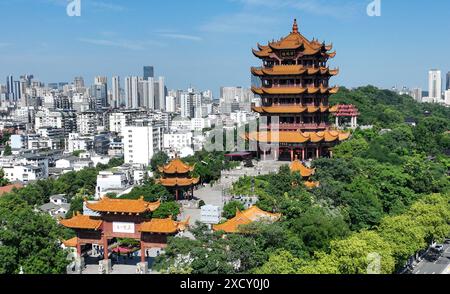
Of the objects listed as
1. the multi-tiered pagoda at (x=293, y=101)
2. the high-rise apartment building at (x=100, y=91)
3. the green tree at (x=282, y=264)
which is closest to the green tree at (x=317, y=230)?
the green tree at (x=282, y=264)

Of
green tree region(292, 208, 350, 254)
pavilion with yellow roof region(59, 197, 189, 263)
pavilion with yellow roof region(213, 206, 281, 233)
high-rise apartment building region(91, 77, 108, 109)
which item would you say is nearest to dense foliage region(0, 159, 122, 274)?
pavilion with yellow roof region(59, 197, 189, 263)

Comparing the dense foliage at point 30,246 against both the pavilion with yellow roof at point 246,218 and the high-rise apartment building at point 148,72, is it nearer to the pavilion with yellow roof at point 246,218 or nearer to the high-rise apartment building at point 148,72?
the pavilion with yellow roof at point 246,218

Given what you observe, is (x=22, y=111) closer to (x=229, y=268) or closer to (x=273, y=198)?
(x=273, y=198)

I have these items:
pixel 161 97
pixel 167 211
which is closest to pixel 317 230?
pixel 167 211

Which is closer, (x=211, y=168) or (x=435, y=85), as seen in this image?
(x=211, y=168)

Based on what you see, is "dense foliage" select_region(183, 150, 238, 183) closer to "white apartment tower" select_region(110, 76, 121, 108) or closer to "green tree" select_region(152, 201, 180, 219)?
"green tree" select_region(152, 201, 180, 219)

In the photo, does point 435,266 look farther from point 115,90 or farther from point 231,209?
point 115,90
